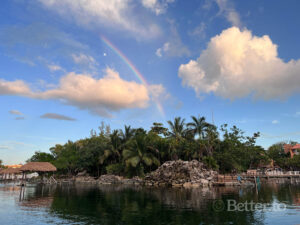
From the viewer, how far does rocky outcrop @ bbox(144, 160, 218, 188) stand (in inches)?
1549

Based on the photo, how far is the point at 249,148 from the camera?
4984cm

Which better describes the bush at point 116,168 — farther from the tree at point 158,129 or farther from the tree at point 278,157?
the tree at point 278,157

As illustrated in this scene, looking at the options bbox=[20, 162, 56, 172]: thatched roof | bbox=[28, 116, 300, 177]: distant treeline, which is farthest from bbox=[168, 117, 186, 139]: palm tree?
bbox=[20, 162, 56, 172]: thatched roof

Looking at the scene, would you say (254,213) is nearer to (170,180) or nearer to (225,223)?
(225,223)

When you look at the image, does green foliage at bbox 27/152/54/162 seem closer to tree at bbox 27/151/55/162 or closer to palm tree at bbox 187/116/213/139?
tree at bbox 27/151/55/162

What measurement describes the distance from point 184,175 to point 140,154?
398 inches

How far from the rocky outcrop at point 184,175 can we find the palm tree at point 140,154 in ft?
12.5

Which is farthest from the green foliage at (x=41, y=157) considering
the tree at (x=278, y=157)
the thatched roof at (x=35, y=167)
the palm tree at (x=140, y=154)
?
the tree at (x=278, y=157)

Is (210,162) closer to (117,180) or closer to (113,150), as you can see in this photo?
(117,180)

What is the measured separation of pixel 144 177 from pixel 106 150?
42.7ft

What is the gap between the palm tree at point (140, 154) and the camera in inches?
1818

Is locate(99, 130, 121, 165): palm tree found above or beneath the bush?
above

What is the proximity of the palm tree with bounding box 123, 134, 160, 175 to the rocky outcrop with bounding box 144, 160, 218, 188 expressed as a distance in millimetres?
3796

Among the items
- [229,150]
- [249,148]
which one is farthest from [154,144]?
[249,148]
